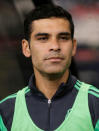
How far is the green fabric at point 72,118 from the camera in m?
2.70

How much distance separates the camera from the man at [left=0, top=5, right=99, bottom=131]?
2717 millimetres

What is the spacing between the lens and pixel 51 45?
2.73 m

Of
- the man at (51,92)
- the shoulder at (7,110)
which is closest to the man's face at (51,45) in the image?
the man at (51,92)

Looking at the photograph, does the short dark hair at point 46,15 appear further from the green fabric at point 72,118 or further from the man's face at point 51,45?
the green fabric at point 72,118

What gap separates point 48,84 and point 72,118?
11.2 inches

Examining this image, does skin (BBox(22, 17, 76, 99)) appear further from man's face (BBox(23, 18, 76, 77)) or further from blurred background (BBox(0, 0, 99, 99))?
blurred background (BBox(0, 0, 99, 99))

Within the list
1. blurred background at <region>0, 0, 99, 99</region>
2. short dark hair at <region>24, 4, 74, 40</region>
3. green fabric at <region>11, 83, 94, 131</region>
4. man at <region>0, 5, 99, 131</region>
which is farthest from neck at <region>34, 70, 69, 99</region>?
blurred background at <region>0, 0, 99, 99</region>

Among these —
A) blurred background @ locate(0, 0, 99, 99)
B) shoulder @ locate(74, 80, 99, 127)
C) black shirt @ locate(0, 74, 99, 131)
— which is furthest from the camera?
blurred background @ locate(0, 0, 99, 99)

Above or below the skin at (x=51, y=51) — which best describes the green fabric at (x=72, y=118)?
below

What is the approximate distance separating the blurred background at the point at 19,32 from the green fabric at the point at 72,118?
3.16 meters

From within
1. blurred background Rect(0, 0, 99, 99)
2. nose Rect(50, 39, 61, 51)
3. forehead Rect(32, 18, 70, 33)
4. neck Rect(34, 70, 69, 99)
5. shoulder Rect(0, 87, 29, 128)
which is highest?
forehead Rect(32, 18, 70, 33)

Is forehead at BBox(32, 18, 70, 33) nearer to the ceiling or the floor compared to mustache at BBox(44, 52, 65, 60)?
nearer to the ceiling

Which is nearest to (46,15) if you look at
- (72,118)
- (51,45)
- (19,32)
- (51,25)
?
(51,25)

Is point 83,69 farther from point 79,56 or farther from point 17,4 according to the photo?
point 17,4
